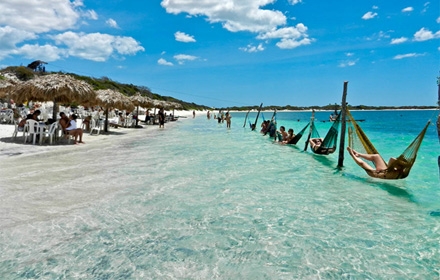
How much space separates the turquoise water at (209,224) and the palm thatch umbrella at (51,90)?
11.9ft

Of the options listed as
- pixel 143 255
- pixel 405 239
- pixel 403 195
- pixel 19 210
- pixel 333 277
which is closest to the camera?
pixel 333 277

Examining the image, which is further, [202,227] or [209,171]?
[209,171]

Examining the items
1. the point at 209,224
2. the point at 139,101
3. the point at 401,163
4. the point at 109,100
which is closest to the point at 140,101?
the point at 139,101

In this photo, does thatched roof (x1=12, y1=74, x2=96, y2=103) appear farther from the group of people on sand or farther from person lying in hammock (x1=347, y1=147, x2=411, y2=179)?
person lying in hammock (x1=347, y1=147, x2=411, y2=179)

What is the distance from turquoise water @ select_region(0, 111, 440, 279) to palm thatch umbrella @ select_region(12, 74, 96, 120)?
11.9ft

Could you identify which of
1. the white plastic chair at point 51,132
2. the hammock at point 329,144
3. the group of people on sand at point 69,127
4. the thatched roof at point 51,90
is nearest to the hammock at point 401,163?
the hammock at point 329,144

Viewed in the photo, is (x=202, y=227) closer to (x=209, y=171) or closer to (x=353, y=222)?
(x=353, y=222)

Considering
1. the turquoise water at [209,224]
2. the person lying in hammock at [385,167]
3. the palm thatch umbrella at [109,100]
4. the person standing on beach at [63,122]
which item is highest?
the palm thatch umbrella at [109,100]

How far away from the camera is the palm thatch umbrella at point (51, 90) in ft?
31.5

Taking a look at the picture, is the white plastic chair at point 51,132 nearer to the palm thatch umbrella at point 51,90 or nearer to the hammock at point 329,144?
the palm thatch umbrella at point 51,90

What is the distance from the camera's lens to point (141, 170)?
6.47 m

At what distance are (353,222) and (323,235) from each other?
0.66 m

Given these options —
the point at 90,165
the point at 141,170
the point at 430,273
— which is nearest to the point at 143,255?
the point at 430,273

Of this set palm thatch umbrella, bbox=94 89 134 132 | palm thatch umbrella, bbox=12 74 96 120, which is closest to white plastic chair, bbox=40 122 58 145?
palm thatch umbrella, bbox=12 74 96 120
